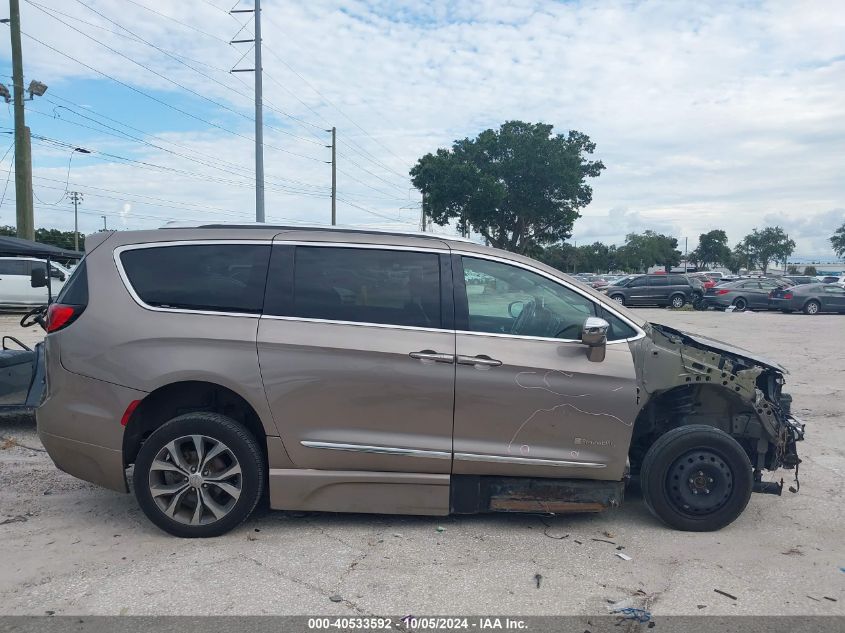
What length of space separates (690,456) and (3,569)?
4.16 metres

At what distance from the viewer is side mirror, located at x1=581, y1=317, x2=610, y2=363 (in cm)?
405

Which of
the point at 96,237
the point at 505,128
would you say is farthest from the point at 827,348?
the point at 505,128

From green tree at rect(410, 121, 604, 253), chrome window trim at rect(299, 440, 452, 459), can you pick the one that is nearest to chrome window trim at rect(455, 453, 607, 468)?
chrome window trim at rect(299, 440, 452, 459)

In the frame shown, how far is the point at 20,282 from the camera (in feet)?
67.3

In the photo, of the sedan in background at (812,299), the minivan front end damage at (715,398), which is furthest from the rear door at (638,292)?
the minivan front end damage at (715,398)

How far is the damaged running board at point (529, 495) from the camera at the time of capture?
4.18 meters

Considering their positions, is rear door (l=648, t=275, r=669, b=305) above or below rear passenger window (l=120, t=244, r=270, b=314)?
below

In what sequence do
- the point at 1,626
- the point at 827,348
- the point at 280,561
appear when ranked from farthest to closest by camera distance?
the point at 827,348
the point at 280,561
the point at 1,626

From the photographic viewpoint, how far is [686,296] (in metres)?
30.0

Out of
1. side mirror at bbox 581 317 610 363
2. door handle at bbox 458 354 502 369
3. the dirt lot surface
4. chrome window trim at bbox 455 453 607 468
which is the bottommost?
the dirt lot surface

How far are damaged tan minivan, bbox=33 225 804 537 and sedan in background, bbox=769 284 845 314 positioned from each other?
26172mm

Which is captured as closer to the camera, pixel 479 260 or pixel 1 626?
pixel 1 626

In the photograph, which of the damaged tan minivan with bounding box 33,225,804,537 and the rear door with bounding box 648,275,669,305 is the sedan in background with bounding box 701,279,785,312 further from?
the damaged tan minivan with bounding box 33,225,804,537

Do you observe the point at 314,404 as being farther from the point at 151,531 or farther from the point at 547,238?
the point at 547,238
